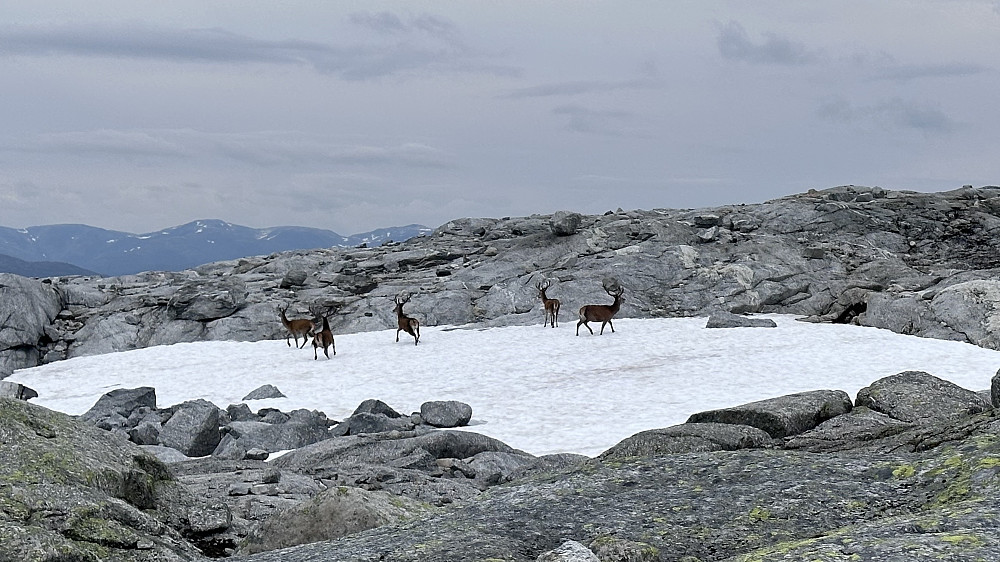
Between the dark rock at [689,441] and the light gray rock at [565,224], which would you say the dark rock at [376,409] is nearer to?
the dark rock at [689,441]

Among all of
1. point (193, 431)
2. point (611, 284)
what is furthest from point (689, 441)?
point (611, 284)

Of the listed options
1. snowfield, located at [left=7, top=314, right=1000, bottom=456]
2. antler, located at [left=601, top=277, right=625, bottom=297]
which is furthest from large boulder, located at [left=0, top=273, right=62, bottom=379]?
antler, located at [left=601, top=277, right=625, bottom=297]

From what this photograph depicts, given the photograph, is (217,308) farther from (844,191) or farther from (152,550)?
(844,191)

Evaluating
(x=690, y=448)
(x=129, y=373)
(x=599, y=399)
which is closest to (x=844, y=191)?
(x=599, y=399)

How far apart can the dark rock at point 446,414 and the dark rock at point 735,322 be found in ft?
56.8

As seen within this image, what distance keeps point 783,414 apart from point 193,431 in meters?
14.8

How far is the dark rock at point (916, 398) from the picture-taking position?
1438 cm

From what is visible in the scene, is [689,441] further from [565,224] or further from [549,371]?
[565,224]

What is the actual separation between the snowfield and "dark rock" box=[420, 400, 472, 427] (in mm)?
745

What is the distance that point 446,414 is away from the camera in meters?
22.9

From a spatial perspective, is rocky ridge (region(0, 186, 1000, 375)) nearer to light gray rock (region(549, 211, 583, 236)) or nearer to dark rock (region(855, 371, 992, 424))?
light gray rock (region(549, 211, 583, 236))

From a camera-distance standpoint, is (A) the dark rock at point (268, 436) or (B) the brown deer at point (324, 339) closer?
(A) the dark rock at point (268, 436)

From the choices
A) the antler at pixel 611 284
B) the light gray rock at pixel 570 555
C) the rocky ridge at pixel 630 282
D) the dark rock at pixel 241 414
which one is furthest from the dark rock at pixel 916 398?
the antler at pixel 611 284

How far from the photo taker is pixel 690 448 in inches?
432
